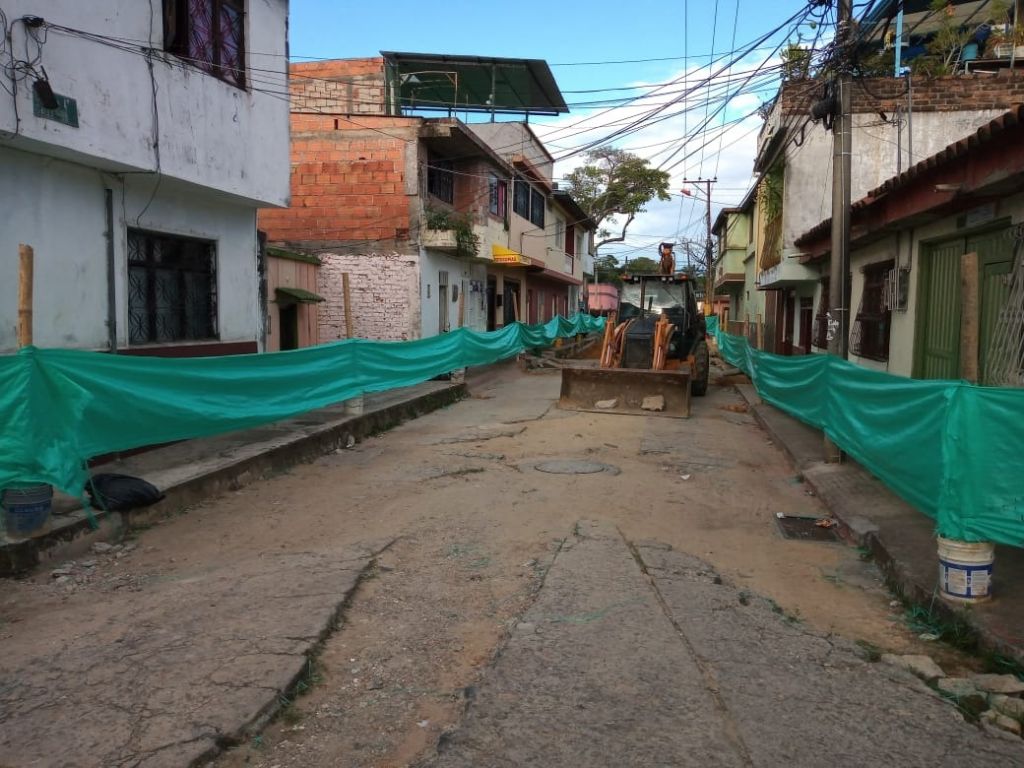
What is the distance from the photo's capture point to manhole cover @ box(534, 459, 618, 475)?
333 inches

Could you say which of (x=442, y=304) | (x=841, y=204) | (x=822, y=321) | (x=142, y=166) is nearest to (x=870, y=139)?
(x=822, y=321)

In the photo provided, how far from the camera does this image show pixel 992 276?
24.8 ft

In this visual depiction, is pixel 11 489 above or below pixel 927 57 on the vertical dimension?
below

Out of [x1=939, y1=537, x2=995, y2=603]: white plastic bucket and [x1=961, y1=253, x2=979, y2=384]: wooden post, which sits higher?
[x1=961, y1=253, x2=979, y2=384]: wooden post

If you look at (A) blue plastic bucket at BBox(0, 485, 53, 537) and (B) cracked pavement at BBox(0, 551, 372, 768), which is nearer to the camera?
(B) cracked pavement at BBox(0, 551, 372, 768)

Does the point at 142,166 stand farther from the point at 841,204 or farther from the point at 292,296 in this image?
the point at 841,204

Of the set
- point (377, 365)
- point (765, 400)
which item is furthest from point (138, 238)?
point (765, 400)

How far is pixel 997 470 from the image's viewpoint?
425cm

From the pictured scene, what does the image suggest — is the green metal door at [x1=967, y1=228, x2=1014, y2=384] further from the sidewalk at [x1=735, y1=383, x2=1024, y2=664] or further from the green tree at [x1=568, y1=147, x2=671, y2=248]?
the green tree at [x1=568, y1=147, x2=671, y2=248]

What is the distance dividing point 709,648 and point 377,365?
876 centimetres

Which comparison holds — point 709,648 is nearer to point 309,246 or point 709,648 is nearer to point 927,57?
point 309,246

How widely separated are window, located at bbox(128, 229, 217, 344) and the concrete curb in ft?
6.91

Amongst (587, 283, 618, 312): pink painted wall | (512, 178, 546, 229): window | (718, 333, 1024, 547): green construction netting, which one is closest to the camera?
(718, 333, 1024, 547): green construction netting

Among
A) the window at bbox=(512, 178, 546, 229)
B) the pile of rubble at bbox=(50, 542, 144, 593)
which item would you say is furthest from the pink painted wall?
the pile of rubble at bbox=(50, 542, 144, 593)
